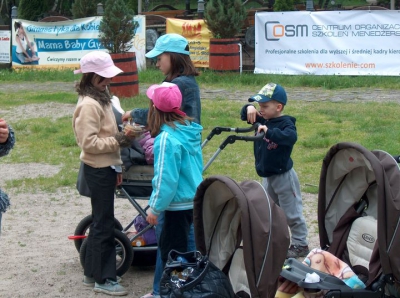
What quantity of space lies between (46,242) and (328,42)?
36.2 feet

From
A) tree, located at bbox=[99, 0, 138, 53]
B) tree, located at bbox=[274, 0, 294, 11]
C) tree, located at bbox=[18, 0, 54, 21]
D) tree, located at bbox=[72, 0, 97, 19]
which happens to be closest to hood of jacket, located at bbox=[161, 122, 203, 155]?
tree, located at bbox=[99, 0, 138, 53]

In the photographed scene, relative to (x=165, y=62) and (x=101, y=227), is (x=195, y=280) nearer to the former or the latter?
(x=101, y=227)

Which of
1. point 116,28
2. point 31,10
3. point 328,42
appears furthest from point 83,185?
point 31,10

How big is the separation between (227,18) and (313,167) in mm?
8217

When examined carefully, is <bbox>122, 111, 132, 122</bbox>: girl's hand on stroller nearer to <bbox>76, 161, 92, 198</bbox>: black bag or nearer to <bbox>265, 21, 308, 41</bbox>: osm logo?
<bbox>76, 161, 92, 198</bbox>: black bag

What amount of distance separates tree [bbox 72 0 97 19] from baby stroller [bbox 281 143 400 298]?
1836cm

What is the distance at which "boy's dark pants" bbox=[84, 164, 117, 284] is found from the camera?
212 inches

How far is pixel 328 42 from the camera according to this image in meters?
16.5

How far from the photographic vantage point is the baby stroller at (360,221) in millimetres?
4324

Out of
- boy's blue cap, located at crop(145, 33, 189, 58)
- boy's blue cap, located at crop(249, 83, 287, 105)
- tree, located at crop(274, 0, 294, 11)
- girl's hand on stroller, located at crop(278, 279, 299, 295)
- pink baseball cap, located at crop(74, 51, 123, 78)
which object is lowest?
girl's hand on stroller, located at crop(278, 279, 299, 295)

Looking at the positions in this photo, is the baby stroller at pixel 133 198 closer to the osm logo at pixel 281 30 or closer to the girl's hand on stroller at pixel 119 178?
the girl's hand on stroller at pixel 119 178

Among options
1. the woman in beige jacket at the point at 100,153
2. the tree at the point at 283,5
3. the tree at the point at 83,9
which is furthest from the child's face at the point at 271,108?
the tree at the point at 83,9

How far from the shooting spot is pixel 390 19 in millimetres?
15969

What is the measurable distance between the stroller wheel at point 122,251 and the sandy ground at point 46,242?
0.43 feet
